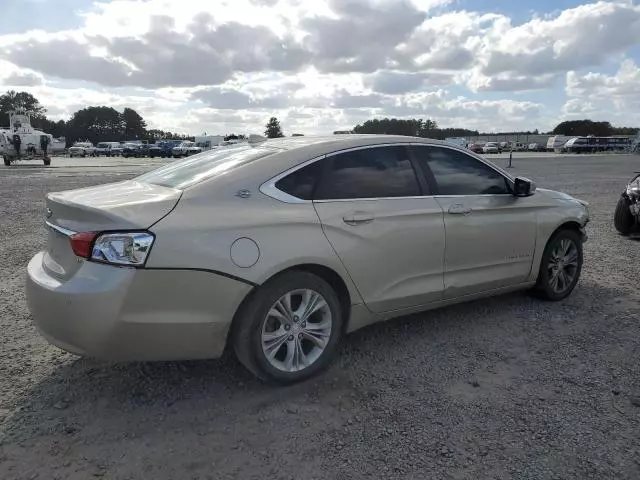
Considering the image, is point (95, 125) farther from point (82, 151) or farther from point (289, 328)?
point (289, 328)

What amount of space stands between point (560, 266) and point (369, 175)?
245cm

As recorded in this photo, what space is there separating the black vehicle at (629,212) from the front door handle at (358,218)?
6.52 m

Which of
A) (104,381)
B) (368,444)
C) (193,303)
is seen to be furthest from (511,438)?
(104,381)

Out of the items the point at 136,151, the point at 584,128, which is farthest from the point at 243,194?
the point at 584,128

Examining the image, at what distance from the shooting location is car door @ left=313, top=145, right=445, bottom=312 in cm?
372

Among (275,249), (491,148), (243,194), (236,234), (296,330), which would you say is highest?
(243,194)

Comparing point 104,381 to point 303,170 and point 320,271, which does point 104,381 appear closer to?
point 320,271

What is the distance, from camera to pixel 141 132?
436ft

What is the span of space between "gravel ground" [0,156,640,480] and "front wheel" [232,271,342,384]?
0.53 ft

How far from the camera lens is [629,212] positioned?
8.70 meters

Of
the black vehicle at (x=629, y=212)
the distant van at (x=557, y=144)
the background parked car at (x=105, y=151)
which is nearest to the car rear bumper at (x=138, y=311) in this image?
the black vehicle at (x=629, y=212)

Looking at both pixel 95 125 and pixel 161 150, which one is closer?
pixel 161 150

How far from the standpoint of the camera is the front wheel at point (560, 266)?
5.16 metres

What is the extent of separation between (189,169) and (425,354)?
223cm
